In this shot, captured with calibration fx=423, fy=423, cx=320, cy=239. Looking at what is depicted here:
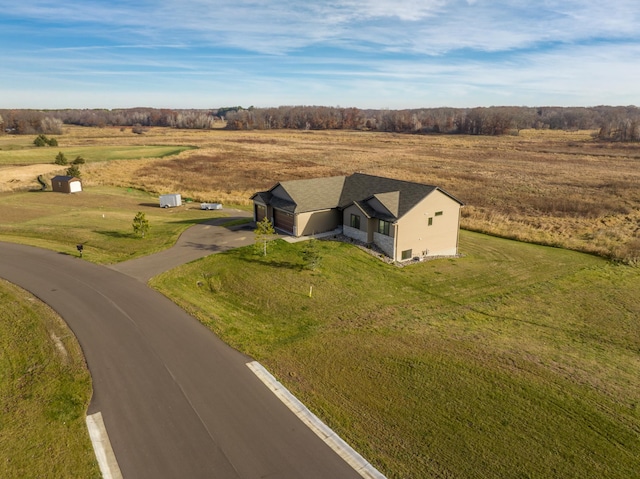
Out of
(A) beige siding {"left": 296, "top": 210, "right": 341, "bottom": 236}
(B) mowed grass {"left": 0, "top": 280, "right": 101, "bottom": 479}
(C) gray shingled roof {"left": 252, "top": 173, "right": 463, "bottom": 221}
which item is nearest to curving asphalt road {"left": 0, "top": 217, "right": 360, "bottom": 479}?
(B) mowed grass {"left": 0, "top": 280, "right": 101, "bottom": 479}

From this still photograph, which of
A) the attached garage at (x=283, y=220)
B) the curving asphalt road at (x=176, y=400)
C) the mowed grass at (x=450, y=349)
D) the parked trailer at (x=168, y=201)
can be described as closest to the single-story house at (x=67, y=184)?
the parked trailer at (x=168, y=201)

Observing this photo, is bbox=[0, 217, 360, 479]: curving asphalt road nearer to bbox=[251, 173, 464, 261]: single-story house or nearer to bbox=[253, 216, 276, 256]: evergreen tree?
bbox=[253, 216, 276, 256]: evergreen tree

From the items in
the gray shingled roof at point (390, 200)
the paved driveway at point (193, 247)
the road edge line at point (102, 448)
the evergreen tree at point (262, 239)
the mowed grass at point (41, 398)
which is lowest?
the road edge line at point (102, 448)

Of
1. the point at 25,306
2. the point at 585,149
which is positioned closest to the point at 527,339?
the point at 25,306

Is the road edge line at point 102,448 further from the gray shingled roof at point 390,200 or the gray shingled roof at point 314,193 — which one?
the gray shingled roof at point 390,200

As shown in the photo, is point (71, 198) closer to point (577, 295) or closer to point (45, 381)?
point (45, 381)

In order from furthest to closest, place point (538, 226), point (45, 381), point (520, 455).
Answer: point (538, 226)
point (45, 381)
point (520, 455)
